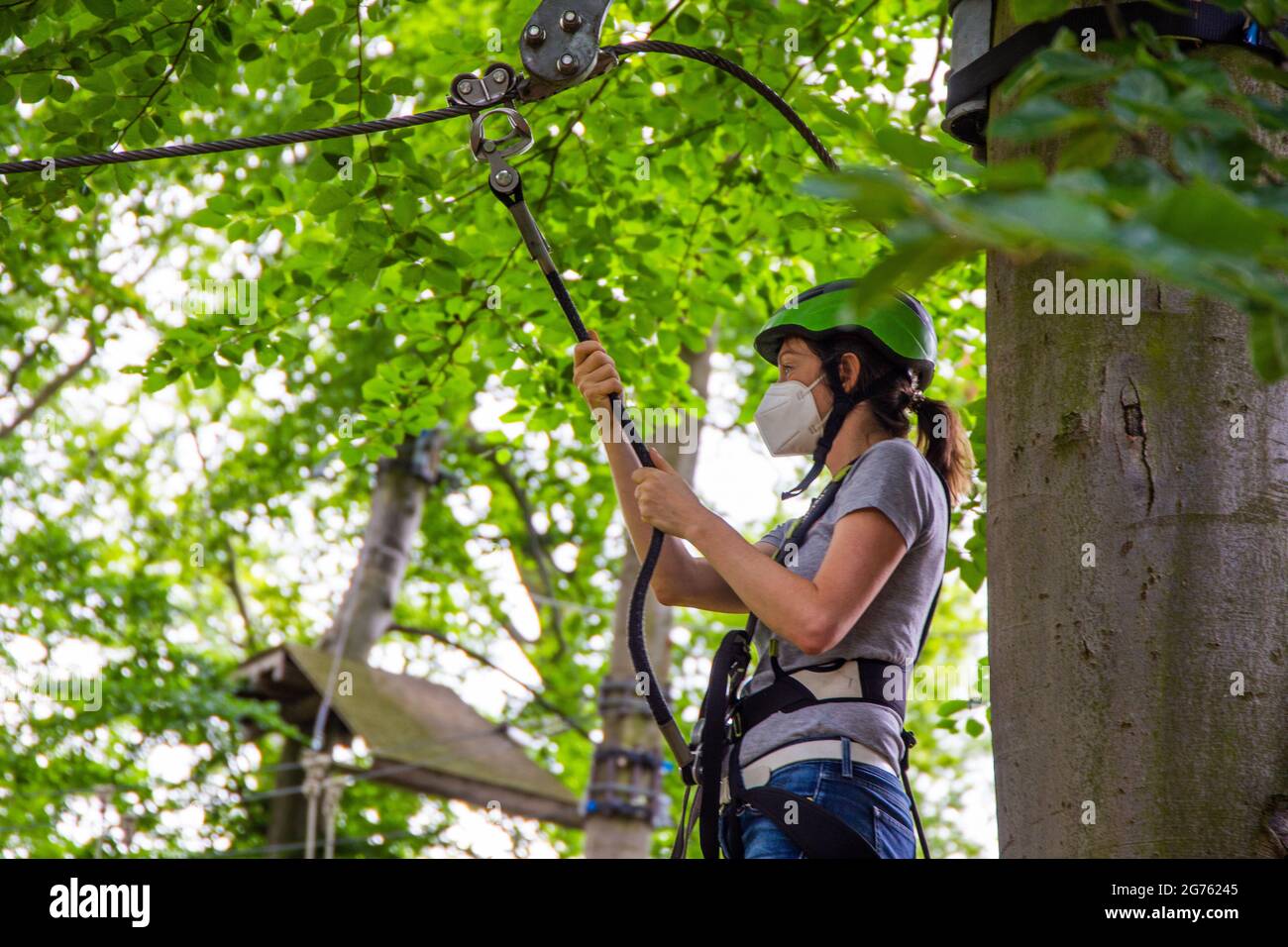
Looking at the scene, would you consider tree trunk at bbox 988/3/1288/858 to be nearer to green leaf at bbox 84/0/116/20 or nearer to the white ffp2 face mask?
the white ffp2 face mask

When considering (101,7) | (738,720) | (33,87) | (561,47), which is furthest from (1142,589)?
(33,87)

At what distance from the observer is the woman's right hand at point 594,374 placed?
2889mm

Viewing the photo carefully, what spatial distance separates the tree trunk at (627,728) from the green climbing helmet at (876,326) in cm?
556

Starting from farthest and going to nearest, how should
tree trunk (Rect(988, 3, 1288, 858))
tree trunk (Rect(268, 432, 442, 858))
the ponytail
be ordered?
tree trunk (Rect(268, 432, 442, 858)) < the ponytail < tree trunk (Rect(988, 3, 1288, 858))

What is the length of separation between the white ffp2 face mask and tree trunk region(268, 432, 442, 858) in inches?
374

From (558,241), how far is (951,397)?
13.2ft

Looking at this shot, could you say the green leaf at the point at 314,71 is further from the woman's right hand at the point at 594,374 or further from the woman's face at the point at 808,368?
the woman's face at the point at 808,368

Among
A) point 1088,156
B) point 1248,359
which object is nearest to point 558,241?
point 1248,359

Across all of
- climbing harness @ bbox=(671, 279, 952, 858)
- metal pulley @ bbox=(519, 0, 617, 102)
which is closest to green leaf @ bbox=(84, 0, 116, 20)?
metal pulley @ bbox=(519, 0, 617, 102)

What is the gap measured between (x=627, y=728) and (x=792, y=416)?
647 centimetres

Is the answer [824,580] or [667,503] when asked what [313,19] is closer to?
[667,503]

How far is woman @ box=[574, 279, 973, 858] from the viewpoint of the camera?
8.07 feet

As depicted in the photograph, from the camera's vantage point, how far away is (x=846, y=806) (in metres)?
2.44
